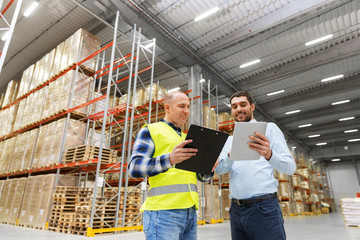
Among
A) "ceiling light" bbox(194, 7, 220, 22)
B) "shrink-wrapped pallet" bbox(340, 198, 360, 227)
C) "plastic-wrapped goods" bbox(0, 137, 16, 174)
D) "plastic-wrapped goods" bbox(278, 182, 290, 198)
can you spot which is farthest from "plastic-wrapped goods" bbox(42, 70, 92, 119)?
"plastic-wrapped goods" bbox(278, 182, 290, 198)

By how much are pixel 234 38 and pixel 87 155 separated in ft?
24.7

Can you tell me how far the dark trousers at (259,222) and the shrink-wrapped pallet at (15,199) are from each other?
9392 millimetres

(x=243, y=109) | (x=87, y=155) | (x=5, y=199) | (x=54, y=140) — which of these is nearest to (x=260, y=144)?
(x=243, y=109)

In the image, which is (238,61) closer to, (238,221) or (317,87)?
(317,87)

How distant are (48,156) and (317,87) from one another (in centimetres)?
1476

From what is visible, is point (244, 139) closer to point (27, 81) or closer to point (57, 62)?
point (57, 62)

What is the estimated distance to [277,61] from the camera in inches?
481

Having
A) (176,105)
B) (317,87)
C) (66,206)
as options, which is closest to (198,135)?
(176,105)

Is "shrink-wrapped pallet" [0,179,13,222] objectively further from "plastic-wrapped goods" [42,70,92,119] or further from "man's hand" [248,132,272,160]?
"man's hand" [248,132,272,160]

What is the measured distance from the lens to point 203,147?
59.7 inches

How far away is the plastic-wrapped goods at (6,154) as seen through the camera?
34.9 ft

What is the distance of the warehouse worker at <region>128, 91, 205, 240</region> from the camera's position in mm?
1403

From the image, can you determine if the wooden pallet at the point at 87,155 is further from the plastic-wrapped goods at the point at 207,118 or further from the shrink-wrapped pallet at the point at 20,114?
the plastic-wrapped goods at the point at 207,118

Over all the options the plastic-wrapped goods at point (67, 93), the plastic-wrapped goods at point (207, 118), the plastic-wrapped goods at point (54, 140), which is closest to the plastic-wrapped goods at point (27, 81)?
the plastic-wrapped goods at point (67, 93)
